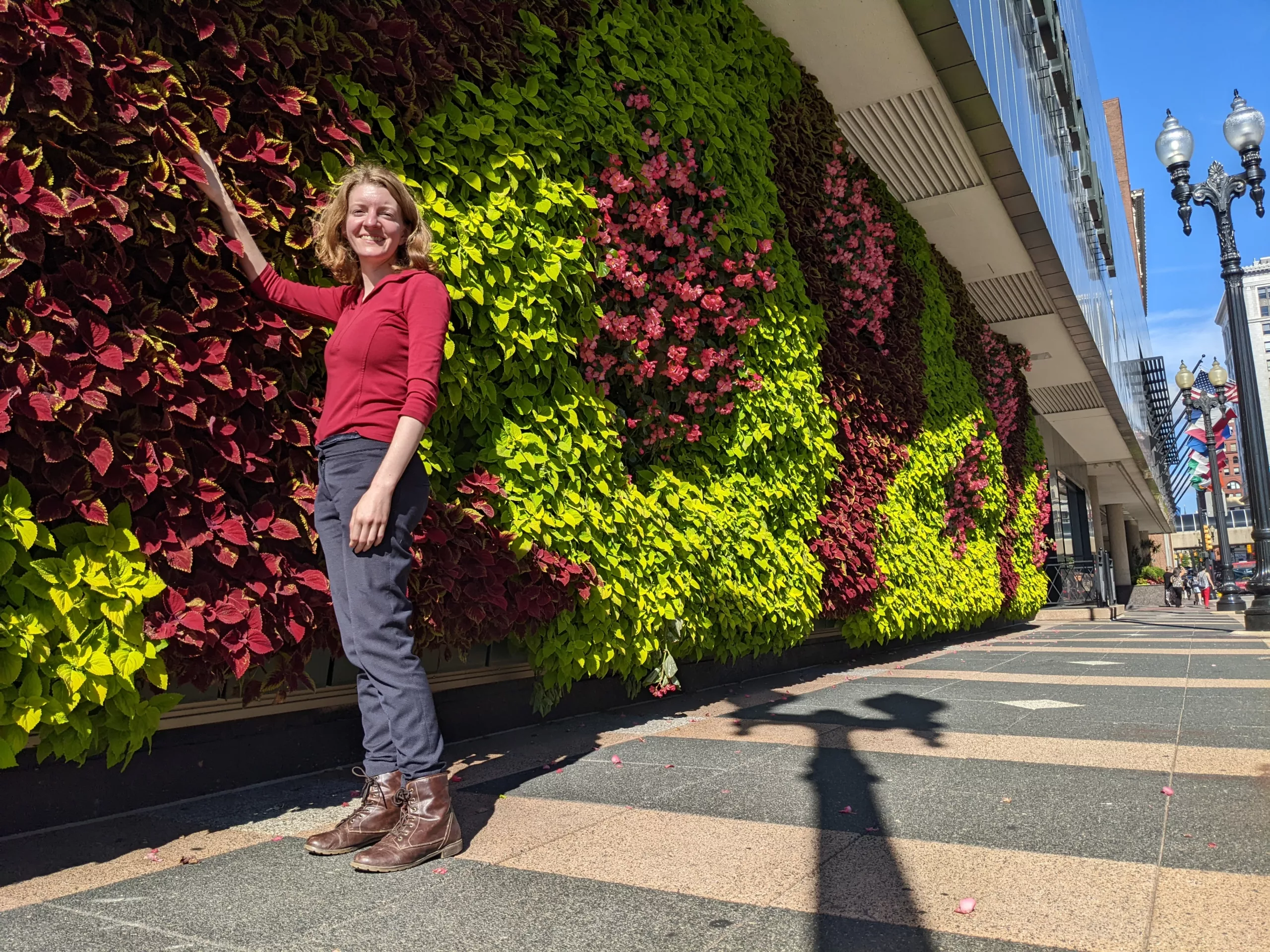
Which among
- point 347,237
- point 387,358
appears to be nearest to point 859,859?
point 387,358

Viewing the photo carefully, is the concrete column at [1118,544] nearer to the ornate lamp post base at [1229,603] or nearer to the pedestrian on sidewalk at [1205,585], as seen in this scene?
the pedestrian on sidewalk at [1205,585]

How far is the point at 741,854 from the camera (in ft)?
8.25

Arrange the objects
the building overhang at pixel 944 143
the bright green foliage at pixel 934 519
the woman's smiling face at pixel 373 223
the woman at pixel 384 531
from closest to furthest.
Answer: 1. the woman at pixel 384 531
2. the woman's smiling face at pixel 373 223
3. the building overhang at pixel 944 143
4. the bright green foliage at pixel 934 519

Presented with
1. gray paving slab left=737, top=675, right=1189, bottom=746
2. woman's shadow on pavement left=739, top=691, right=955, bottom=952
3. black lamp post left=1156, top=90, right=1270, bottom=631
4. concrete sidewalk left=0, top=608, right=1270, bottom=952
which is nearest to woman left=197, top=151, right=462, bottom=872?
concrete sidewalk left=0, top=608, right=1270, bottom=952

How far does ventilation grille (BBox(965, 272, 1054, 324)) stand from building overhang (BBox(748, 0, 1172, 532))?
0.02 meters

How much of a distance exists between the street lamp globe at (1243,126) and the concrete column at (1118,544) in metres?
23.6

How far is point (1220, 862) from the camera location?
91.8 inches

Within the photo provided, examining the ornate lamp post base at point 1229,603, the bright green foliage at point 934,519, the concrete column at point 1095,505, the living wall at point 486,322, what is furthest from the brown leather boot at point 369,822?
the concrete column at point 1095,505

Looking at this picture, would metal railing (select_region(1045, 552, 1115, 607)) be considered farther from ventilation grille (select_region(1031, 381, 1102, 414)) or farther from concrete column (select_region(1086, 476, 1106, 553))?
concrete column (select_region(1086, 476, 1106, 553))

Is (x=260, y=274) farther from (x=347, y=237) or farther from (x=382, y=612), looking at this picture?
(x=382, y=612)

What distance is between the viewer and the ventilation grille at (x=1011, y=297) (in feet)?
44.3

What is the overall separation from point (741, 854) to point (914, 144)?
869cm

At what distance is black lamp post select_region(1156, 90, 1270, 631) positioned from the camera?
13836mm

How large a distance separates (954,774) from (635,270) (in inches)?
123
